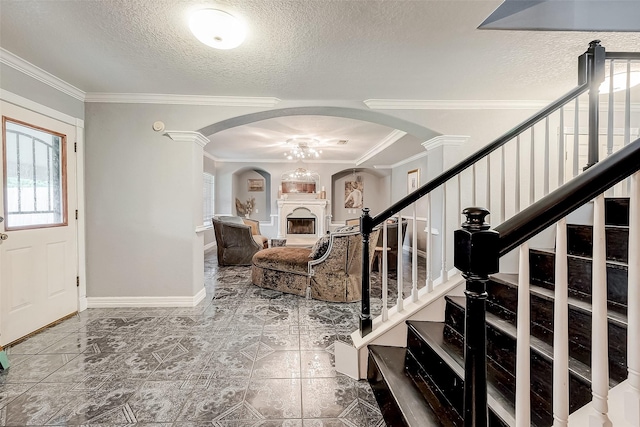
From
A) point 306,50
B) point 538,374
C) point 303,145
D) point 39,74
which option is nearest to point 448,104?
point 306,50

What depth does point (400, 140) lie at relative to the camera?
4801 millimetres

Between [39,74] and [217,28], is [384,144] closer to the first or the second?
[217,28]

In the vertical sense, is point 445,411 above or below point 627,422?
below

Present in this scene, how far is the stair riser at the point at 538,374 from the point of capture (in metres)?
1.00

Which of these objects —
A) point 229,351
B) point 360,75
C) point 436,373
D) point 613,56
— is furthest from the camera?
point 360,75

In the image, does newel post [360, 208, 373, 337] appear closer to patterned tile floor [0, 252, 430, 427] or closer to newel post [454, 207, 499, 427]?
patterned tile floor [0, 252, 430, 427]

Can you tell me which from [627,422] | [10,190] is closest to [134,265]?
[10,190]

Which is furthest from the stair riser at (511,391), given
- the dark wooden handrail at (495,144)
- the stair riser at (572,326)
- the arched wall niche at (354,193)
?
the arched wall niche at (354,193)

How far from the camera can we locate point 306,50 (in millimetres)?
2121

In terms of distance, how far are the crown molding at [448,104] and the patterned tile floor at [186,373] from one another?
2.32 m

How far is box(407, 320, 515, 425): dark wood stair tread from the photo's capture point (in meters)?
1.07

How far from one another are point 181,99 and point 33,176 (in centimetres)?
149

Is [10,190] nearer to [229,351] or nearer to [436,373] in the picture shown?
[229,351]

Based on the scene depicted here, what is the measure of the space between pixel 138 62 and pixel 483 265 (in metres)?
2.84
